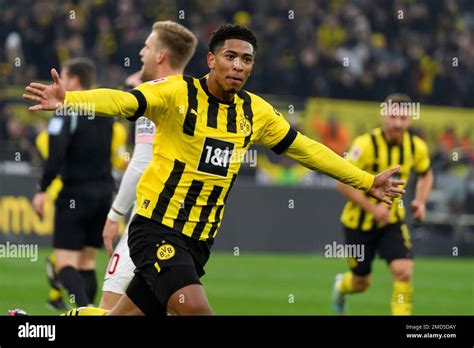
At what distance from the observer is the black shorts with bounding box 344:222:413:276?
1059 cm

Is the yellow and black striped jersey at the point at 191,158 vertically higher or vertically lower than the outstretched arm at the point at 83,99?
lower

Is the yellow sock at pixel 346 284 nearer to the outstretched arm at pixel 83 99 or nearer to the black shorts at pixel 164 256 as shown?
the black shorts at pixel 164 256

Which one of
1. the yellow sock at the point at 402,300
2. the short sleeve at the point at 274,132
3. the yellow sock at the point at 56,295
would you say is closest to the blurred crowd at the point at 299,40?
the yellow sock at the point at 56,295

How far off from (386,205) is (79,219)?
2.98 metres

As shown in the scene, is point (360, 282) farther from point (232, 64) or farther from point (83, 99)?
point (83, 99)

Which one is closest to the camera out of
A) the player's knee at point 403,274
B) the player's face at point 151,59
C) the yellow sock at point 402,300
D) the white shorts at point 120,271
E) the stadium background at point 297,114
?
the white shorts at point 120,271

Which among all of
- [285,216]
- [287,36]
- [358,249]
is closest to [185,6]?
[287,36]

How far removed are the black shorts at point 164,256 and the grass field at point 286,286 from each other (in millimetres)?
4196

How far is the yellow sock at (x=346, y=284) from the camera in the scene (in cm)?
1118

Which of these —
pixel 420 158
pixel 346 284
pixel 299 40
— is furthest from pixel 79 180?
pixel 299 40

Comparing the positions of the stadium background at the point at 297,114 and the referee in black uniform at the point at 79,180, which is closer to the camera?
the referee in black uniform at the point at 79,180

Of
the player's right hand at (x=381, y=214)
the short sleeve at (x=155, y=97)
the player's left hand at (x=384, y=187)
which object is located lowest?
the player's right hand at (x=381, y=214)

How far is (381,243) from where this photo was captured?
1078 centimetres
